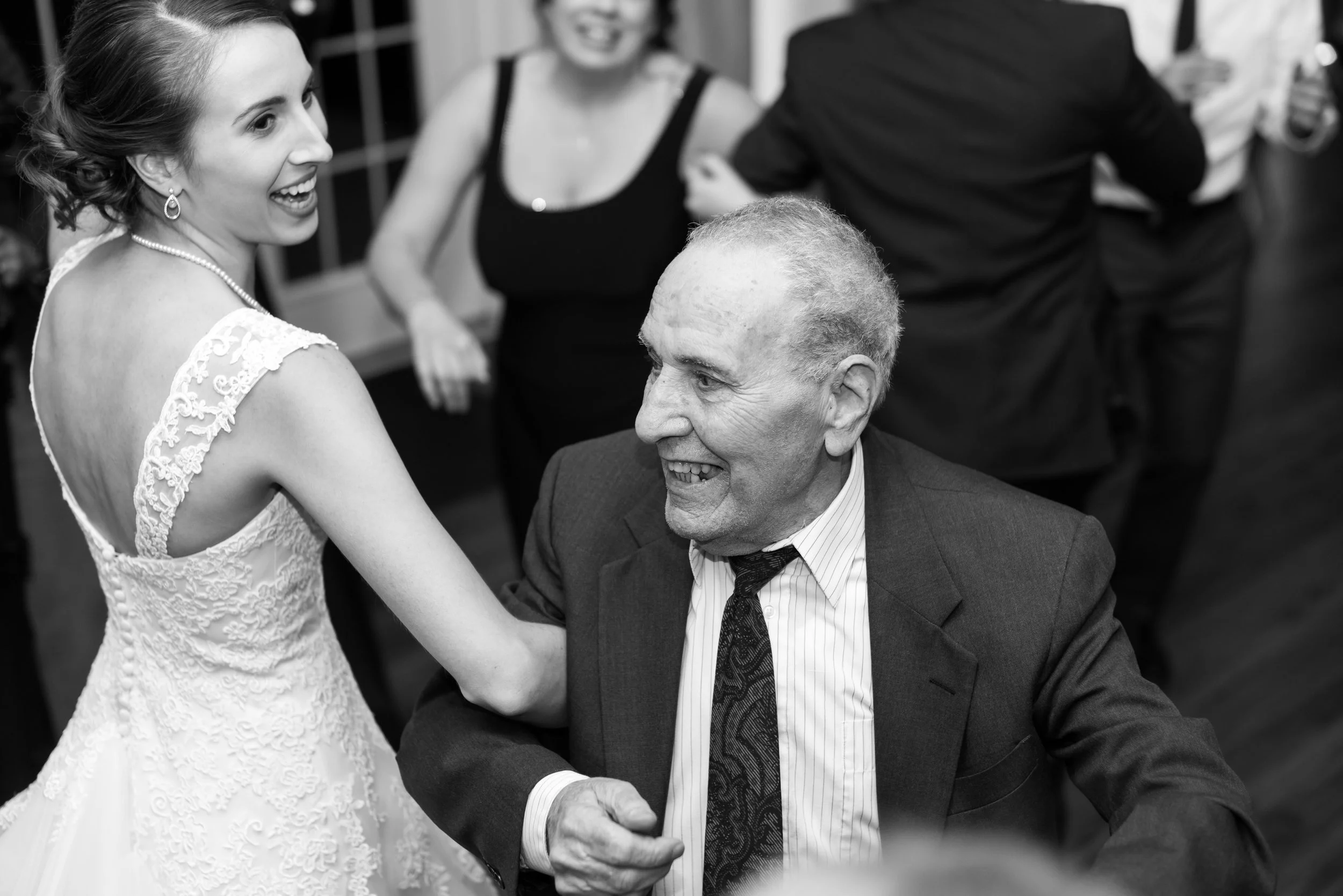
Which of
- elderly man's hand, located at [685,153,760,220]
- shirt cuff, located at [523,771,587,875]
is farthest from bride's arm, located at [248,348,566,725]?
elderly man's hand, located at [685,153,760,220]

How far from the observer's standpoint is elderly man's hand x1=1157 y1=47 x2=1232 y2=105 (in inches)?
113

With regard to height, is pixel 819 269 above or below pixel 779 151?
above

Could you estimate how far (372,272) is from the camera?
291cm

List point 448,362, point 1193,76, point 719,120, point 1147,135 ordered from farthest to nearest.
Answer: point 719,120 → point 1193,76 → point 1147,135 → point 448,362

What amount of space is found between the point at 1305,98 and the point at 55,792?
8.97ft

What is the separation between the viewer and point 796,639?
177cm

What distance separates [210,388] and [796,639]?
715mm

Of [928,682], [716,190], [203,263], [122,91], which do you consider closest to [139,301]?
[203,263]

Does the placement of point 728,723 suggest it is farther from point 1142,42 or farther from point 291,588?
point 1142,42

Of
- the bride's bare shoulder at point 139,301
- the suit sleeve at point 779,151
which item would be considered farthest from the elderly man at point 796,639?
the suit sleeve at point 779,151

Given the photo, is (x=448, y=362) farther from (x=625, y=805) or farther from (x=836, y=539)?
(x=625, y=805)

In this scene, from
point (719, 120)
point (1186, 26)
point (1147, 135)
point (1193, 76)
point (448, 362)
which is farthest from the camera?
point (1186, 26)

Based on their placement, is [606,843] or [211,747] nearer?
[606,843]

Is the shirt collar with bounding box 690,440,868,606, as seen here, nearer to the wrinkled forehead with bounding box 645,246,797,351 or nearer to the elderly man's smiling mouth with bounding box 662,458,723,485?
the elderly man's smiling mouth with bounding box 662,458,723,485
